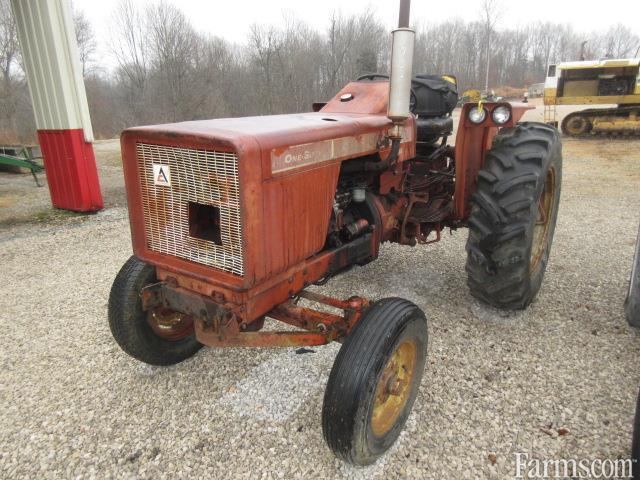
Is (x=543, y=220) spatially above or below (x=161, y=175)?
below

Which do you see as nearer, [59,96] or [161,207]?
[161,207]

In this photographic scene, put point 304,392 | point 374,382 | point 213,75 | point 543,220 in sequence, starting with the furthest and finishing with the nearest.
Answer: point 213,75 < point 543,220 < point 304,392 < point 374,382

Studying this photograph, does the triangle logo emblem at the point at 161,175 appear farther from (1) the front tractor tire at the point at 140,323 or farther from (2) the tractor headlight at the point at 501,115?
(2) the tractor headlight at the point at 501,115

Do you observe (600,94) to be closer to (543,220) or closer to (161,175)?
(543,220)

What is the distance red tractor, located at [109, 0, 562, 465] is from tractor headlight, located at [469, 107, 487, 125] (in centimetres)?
1

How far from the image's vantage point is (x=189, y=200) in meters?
1.90

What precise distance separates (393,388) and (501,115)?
1.88 m

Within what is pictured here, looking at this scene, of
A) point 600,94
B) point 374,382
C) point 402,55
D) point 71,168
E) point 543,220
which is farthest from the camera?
point 600,94

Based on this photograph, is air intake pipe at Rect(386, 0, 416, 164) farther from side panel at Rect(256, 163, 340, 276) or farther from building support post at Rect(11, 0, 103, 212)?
building support post at Rect(11, 0, 103, 212)

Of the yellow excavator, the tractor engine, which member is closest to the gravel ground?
the tractor engine

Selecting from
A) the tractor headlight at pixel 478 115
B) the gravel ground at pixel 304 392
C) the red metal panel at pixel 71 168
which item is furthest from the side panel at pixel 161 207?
the red metal panel at pixel 71 168

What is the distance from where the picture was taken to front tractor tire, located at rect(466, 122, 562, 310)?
2.74m

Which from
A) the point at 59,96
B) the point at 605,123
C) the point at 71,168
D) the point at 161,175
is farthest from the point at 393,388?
the point at 605,123

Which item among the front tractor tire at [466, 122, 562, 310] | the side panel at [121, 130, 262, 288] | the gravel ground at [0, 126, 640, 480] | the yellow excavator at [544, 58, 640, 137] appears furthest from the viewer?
the yellow excavator at [544, 58, 640, 137]
